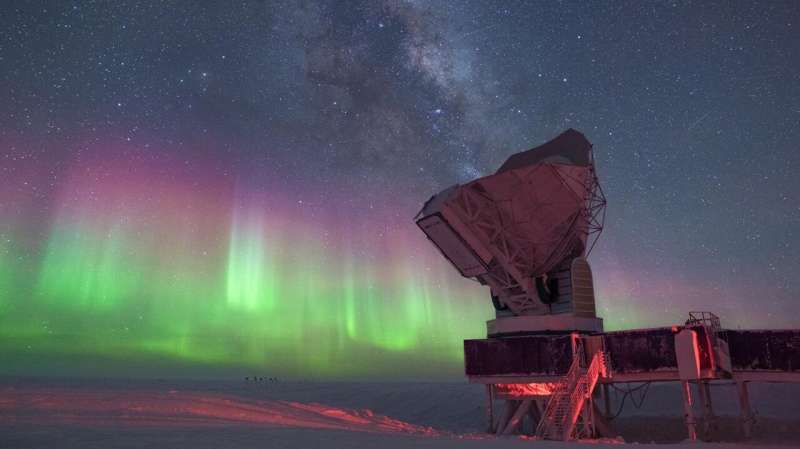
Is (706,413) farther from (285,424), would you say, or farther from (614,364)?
(285,424)

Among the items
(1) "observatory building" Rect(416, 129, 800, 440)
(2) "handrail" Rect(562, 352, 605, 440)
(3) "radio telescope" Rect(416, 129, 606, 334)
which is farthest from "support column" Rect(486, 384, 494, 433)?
(2) "handrail" Rect(562, 352, 605, 440)

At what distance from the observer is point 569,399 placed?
2828 centimetres

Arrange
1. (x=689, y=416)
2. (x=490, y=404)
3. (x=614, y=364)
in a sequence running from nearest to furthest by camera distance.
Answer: (x=689, y=416)
(x=614, y=364)
(x=490, y=404)

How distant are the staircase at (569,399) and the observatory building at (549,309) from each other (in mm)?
113

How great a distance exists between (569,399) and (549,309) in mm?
6642

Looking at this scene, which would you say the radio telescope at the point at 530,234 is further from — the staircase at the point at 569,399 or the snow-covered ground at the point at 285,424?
the snow-covered ground at the point at 285,424

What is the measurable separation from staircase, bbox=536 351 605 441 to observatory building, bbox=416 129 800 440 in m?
0.11

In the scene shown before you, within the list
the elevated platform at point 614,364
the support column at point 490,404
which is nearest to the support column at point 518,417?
the elevated platform at point 614,364

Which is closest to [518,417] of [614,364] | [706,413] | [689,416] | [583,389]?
[583,389]

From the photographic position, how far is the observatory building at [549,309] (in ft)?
95.2

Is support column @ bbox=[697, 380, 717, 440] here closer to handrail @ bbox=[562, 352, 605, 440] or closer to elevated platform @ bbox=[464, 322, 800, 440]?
elevated platform @ bbox=[464, 322, 800, 440]

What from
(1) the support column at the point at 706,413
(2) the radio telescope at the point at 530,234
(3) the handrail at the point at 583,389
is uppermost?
(2) the radio telescope at the point at 530,234

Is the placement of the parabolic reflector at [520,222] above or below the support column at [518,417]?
above

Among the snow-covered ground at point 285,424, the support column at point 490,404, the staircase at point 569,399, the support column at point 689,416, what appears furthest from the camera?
the support column at point 490,404
